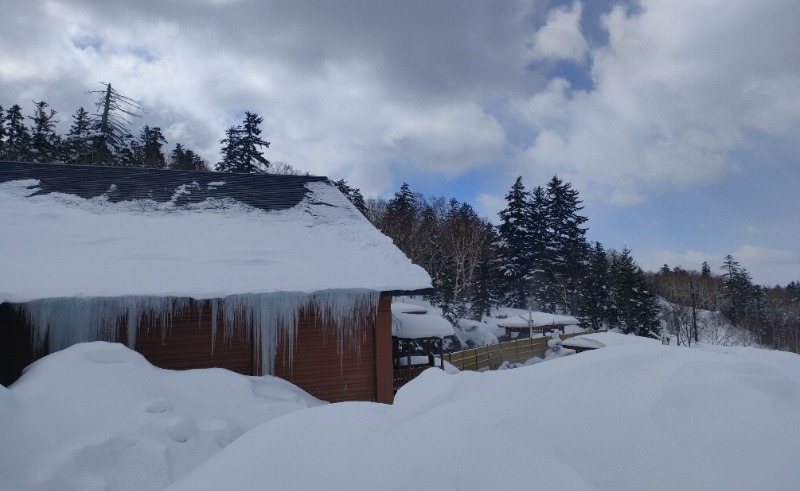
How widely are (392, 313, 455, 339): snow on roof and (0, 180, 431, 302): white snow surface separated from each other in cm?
317

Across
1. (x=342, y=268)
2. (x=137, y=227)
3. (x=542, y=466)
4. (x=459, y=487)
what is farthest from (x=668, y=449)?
(x=137, y=227)

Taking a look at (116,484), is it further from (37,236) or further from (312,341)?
(37,236)

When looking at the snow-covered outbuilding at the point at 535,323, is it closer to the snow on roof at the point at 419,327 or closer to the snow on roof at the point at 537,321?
the snow on roof at the point at 537,321

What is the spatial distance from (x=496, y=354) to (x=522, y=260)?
59.6 ft

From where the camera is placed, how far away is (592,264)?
33.0 m

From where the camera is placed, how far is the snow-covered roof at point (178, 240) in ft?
20.8

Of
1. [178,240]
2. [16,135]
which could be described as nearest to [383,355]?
[178,240]

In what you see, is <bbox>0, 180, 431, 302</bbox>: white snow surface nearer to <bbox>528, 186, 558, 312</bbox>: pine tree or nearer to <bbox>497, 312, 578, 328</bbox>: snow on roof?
<bbox>497, 312, 578, 328</bbox>: snow on roof

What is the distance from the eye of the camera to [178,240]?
789 centimetres

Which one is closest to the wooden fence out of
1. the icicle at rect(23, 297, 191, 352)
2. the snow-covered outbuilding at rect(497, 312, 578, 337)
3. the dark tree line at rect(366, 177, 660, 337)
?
the snow-covered outbuilding at rect(497, 312, 578, 337)

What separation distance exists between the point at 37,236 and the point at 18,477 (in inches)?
245

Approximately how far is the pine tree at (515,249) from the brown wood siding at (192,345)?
104ft

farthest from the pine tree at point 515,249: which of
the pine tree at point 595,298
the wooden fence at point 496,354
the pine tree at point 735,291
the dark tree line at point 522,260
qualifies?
the pine tree at point 735,291

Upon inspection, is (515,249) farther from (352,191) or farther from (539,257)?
(352,191)
